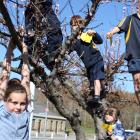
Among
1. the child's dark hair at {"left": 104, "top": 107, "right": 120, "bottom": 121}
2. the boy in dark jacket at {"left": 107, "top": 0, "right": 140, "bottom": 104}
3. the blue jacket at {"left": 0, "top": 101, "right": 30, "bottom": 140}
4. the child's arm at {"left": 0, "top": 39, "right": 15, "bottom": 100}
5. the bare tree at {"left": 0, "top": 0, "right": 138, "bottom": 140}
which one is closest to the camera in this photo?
the blue jacket at {"left": 0, "top": 101, "right": 30, "bottom": 140}

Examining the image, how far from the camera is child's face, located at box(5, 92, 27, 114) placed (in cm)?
425

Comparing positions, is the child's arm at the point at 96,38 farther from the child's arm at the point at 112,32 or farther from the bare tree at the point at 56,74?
the child's arm at the point at 112,32

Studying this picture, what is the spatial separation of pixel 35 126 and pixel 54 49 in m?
65.1

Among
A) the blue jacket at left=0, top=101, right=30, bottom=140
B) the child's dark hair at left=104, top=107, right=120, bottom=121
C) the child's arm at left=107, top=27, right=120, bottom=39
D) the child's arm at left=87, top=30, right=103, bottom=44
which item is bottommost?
the blue jacket at left=0, top=101, right=30, bottom=140

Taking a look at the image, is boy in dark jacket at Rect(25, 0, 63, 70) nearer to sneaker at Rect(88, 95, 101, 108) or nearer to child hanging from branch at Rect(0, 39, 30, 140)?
sneaker at Rect(88, 95, 101, 108)

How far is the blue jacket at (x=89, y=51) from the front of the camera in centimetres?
690

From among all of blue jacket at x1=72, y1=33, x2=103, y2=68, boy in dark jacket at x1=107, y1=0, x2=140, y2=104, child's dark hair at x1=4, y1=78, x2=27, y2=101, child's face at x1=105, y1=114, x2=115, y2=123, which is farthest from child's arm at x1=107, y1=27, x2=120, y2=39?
child's face at x1=105, y1=114, x2=115, y2=123

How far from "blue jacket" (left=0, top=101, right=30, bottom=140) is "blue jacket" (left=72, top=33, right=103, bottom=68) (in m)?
2.66

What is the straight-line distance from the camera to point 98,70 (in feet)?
23.0

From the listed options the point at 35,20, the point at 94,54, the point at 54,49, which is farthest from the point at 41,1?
the point at 94,54

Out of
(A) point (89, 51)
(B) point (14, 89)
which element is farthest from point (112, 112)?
(B) point (14, 89)

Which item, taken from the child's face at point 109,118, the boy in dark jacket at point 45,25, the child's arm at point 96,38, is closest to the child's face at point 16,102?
the boy in dark jacket at point 45,25

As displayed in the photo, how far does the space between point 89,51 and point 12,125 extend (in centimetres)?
303

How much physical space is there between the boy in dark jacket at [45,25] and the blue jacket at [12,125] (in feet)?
4.51
